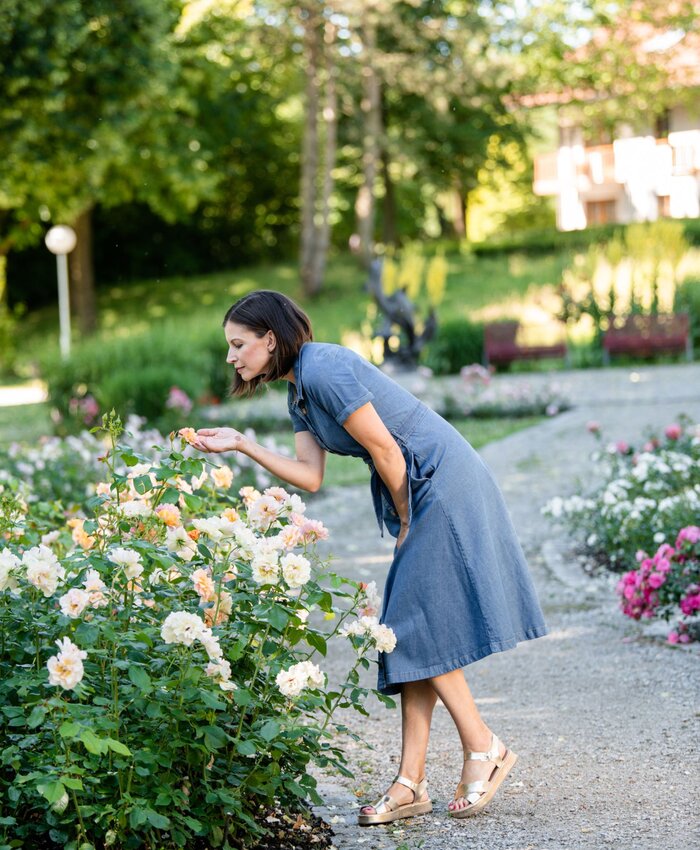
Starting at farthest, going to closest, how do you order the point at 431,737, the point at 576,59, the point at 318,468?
the point at 576,59 < the point at 431,737 < the point at 318,468

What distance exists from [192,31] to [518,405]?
17.6 metres

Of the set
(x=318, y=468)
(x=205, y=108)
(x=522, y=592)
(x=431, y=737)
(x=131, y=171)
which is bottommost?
(x=431, y=737)

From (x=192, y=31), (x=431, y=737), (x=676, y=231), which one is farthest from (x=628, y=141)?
(x=431, y=737)

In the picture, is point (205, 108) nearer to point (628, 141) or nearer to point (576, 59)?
point (576, 59)

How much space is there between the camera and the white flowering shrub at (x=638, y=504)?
606cm

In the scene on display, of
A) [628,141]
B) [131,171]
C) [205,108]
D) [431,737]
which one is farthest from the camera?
[628,141]

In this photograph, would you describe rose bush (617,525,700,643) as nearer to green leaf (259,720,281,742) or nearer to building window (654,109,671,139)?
green leaf (259,720,281,742)

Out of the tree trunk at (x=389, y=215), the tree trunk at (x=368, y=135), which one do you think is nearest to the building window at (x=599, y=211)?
the tree trunk at (x=389, y=215)

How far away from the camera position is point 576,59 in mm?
38188

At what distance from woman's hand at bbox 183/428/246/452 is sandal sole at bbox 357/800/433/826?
42.2 inches

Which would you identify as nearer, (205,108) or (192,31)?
(192,31)

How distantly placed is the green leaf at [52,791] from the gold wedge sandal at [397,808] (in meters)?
1.14

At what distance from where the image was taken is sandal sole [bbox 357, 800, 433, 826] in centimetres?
333

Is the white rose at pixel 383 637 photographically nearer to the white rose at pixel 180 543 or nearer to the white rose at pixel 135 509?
the white rose at pixel 180 543
